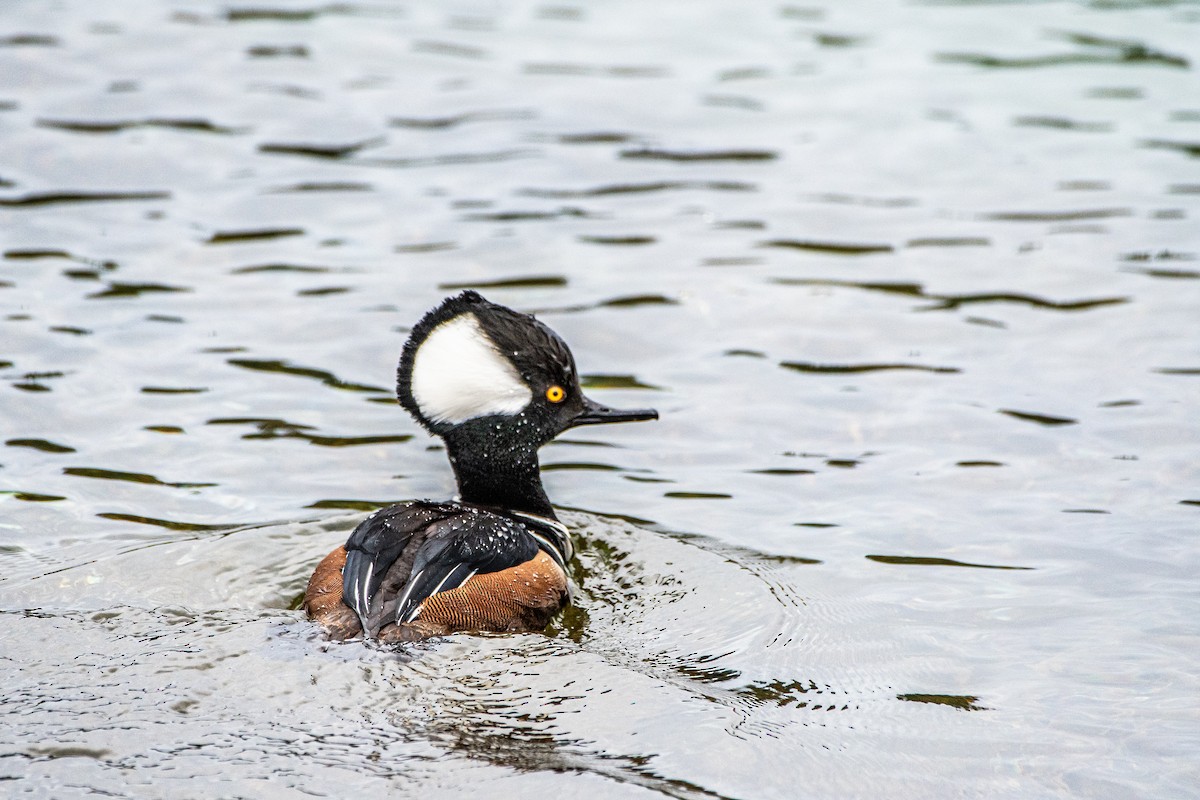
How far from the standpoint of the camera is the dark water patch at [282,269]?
31.8 ft

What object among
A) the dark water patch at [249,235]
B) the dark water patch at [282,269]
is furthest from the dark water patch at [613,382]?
the dark water patch at [249,235]

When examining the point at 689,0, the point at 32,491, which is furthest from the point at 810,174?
the point at 32,491

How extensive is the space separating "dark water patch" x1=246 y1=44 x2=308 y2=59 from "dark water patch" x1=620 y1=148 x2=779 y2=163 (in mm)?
3628

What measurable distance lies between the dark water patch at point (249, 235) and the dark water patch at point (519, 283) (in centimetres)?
150

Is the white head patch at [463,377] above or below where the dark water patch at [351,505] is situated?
above

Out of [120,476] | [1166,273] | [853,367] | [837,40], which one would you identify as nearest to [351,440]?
[120,476]

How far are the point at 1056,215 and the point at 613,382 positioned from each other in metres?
4.07

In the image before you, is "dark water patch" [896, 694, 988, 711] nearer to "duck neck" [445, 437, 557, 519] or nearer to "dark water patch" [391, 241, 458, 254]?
"duck neck" [445, 437, 557, 519]

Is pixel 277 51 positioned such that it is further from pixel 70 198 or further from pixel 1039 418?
pixel 1039 418

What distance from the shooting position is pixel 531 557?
6004 mm

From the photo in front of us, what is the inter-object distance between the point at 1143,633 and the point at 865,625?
1.11 meters

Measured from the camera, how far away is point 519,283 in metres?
9.53

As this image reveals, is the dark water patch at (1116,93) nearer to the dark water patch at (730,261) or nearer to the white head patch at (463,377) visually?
the dark water patch at (730,261)

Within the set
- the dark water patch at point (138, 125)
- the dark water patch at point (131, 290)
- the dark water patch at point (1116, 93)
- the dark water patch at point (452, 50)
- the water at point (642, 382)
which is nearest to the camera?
the water at point (642, 382)
